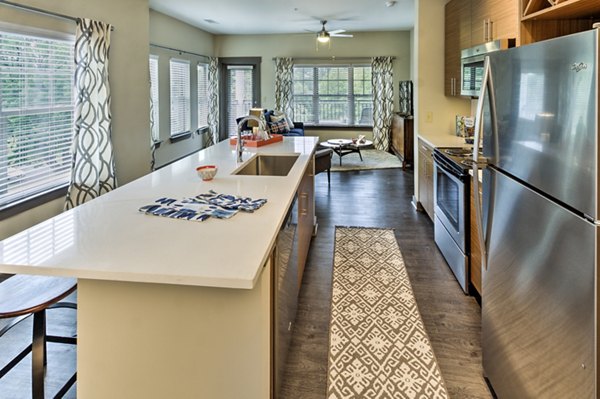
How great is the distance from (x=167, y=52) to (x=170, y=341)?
6.96 meters

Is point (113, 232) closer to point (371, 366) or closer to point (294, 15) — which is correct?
point (371, 366)

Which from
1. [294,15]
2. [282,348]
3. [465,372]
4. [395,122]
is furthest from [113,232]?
[395,122]

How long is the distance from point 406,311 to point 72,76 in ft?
12.3

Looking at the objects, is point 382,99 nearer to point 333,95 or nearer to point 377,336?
point 333,95

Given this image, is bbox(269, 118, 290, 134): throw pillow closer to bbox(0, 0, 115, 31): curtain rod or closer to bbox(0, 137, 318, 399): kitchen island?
bbox(0, 0, 115, 31): curtain rod

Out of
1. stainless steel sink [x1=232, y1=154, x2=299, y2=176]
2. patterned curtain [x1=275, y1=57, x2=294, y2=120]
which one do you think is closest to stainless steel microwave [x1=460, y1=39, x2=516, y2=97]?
stainless steel sink [x1=232, y1=154, x2=299, y2=176]

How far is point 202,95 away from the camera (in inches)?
364

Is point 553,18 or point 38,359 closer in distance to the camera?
point 38,359

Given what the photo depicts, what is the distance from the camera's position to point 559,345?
1.32 metres

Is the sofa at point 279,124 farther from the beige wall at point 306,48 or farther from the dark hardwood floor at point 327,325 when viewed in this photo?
the dark hardwood floor at point 327,325

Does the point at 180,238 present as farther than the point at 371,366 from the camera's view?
No

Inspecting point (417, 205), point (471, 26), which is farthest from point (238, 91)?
point (471, 26)

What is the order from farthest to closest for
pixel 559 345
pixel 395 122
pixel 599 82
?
1. pixel 395 122
2. pixel 559 345
3. pixel 599 82

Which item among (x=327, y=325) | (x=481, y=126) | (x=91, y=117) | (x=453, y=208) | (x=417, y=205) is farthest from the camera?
(x=417, y=205)
